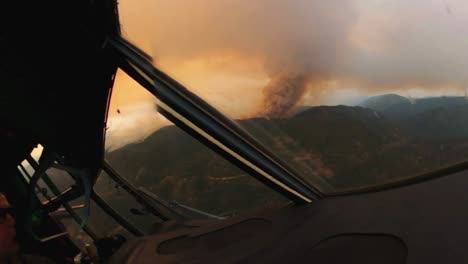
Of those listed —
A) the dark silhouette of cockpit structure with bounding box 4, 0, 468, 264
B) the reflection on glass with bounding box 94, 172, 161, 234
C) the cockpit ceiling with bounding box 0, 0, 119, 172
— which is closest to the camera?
the dark silhouette of cockpit structure with bounding box 4, 0, 468, 264

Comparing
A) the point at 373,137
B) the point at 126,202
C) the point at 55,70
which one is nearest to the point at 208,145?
the point at 55,70

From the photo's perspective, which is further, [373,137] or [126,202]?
[126,202]

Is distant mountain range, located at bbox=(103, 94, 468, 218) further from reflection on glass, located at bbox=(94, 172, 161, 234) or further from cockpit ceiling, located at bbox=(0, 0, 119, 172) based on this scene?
reflection on glass, located at bbox=(94, 172, 161, 234)

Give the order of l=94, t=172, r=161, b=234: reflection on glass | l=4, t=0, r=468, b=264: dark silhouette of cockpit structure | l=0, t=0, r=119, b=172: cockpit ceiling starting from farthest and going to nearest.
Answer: l=94, t=172, r=161, b=234: reflection on glass, l=0, t=0, r=119, b=172: cockpit ceiling, l=4, t=0, r=468, b=264: dark silhouette of cockpit structure

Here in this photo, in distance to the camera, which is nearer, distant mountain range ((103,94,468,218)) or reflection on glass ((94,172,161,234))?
distant mountain range ((103,94,468,218))

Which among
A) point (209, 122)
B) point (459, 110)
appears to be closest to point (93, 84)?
point (209, 122)

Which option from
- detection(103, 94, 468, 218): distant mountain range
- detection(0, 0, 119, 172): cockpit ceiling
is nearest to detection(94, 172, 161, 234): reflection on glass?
detection(0, 0, 119, 172): cockpit ceiling

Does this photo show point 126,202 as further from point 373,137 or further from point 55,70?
point 373,137

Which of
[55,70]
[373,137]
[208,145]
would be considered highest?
[373,137]

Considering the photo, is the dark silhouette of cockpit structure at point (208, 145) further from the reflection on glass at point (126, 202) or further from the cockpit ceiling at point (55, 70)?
the reflection on glass at point (126, 202)

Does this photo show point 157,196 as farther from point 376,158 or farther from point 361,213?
point 361,213

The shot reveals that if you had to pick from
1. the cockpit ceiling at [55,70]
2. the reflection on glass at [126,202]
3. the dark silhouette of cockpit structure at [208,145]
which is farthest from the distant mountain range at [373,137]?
the reflection on glass at [126,202]
